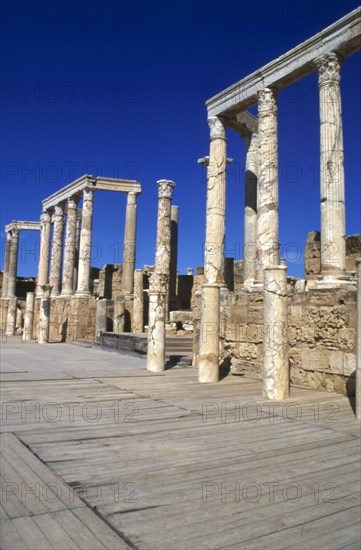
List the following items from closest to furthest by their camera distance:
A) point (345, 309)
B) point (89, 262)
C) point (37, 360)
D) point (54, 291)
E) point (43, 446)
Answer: point (43, 446) < point (345, 309) < point (37, 360) < point (89, 262) < point (54, 291)

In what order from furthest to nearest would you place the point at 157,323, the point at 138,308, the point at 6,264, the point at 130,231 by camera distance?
1. the point at 6,264
2. the point at 130,231
3. the point at 138,308
4. the point at 157,323

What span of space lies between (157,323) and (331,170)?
4933 millimetres

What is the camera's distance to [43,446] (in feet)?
14.1

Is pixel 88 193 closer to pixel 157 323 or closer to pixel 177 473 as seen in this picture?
pixel 157 323

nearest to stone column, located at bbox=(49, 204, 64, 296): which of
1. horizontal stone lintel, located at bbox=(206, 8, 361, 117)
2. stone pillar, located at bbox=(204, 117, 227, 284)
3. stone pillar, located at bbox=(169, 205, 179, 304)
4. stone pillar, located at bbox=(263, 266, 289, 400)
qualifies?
stone pillar, located at bbox=(169, 205, 179, 304)

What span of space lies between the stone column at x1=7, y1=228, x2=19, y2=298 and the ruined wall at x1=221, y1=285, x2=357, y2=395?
85.3ft

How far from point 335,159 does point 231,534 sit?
26.4 ft

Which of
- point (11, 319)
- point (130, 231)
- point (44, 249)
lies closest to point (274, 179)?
point (130, 231)

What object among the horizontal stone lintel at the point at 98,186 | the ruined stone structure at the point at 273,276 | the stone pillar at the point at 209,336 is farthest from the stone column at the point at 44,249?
the stone pillar at the point at 209,336

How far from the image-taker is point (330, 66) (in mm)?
9383

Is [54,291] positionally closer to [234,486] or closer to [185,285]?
[185,285]

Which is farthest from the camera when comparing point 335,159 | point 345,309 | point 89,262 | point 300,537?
point 89,262

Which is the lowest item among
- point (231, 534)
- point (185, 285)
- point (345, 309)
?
point (231, 534)

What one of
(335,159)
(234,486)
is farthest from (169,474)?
(335,159)
